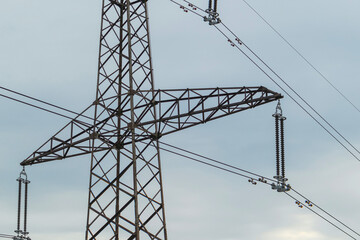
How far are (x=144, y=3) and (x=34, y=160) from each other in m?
A: 8.04

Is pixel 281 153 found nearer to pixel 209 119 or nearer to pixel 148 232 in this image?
pixel 209 119

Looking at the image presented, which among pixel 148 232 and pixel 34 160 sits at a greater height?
pixel 34 160

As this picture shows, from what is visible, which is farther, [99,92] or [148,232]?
[99,92]

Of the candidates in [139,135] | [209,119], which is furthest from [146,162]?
[209,119]

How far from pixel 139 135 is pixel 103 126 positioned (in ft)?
5.37

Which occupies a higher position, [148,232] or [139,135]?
[139,135]

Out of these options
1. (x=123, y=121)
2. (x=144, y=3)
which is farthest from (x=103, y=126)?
(x=144, y=3)

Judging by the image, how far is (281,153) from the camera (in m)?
32.3

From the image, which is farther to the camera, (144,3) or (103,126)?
(144,3)

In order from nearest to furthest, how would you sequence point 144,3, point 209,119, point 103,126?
point 209,119
point 103,126
point 144,3

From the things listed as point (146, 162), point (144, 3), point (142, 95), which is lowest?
point (146, 162)

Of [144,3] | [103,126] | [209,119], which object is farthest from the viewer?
[144,3]

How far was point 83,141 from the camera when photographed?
108ft

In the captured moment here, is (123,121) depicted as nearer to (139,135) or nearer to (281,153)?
(139,135)
